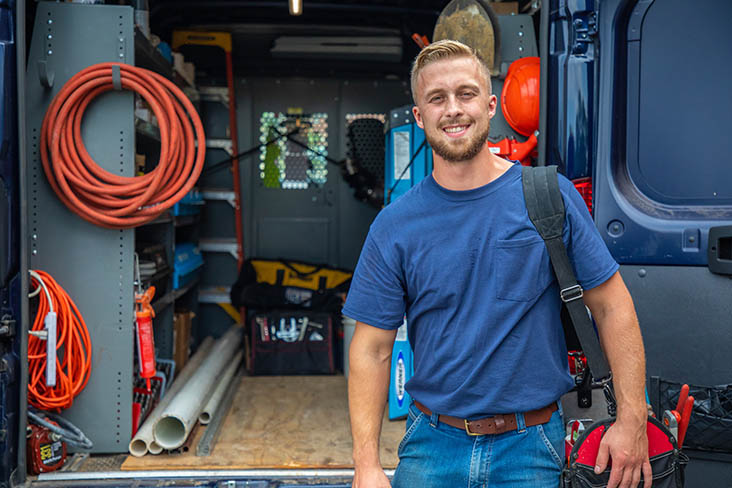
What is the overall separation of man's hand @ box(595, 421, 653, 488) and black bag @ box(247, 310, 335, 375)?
366 centimetres

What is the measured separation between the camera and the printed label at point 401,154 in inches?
154

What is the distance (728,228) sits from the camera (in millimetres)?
1991

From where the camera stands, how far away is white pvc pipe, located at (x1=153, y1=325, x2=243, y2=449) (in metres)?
3.36

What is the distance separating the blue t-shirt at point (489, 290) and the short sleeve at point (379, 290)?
0.02m

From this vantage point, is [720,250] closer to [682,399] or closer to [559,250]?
[682,399]

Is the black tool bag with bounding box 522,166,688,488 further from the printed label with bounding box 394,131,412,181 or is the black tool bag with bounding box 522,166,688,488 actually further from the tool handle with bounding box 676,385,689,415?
the printed label with bounding box 394,131,412,181

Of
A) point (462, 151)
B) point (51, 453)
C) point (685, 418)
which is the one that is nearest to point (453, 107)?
point (462, 151)

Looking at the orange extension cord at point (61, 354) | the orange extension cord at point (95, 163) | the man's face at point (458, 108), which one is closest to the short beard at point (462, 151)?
the man's face at point (458, 108)

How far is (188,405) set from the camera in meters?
3.59

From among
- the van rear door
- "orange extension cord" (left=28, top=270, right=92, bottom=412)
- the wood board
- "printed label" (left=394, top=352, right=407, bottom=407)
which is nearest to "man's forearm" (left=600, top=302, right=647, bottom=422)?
the van rear door

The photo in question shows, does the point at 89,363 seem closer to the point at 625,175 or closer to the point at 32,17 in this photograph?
the point at 32,17

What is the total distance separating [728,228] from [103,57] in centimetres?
296

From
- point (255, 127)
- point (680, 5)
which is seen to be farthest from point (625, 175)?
point (255, 127)

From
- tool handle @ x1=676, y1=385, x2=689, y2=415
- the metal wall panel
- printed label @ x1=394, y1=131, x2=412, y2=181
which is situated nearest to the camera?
tool handle @ x1=676, y1=385, x2=689, y2=415
